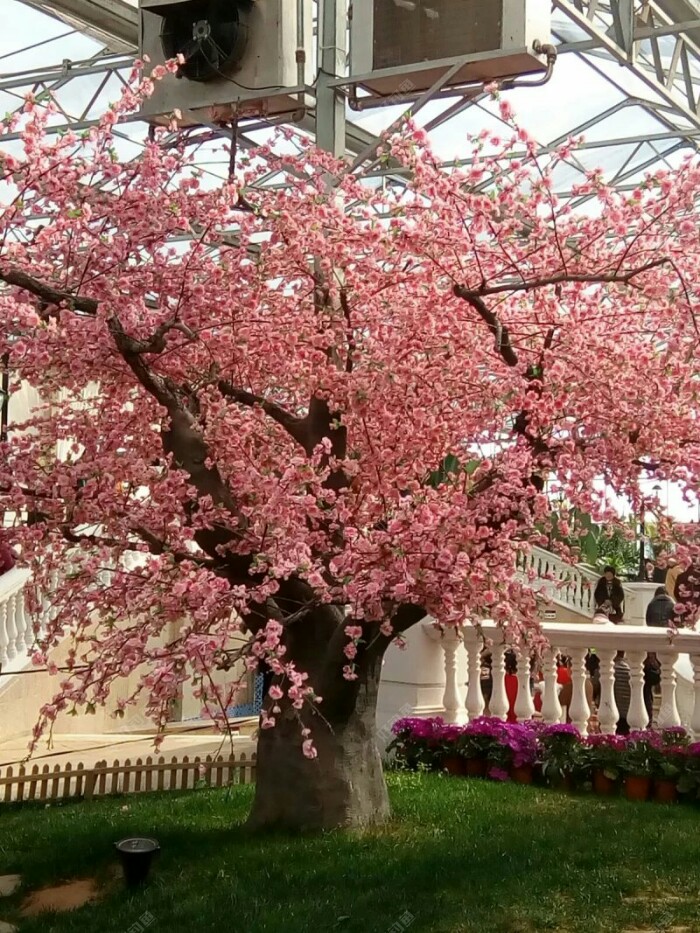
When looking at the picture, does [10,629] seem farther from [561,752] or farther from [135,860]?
[561,752]

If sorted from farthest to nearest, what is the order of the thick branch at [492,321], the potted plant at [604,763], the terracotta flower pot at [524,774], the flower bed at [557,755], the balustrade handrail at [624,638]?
the terracotta flower pot at [524,774], the balustrade handrail at [624,638], the potted plant at [604,763], the flower bed at [557,755], the thick branch at [492,321]

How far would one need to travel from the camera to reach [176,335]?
586 cm

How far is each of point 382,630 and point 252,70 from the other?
3.98m

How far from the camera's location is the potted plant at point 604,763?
7.00 metres

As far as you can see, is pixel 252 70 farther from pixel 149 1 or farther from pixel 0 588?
pixel 0 588

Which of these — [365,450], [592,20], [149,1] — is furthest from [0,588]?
[592,20]

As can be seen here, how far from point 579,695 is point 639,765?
2.74 ft

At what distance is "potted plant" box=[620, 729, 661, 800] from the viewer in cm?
686

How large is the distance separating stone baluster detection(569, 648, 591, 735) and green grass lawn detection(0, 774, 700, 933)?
73 centimetres

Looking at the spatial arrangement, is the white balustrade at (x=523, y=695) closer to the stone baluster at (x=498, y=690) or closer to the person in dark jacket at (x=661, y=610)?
the stone baluster at (x=498, y=690)

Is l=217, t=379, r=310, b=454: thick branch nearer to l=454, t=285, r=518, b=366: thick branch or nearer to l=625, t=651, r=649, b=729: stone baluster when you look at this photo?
l=454, t=285, r=518, b=366: thick branch

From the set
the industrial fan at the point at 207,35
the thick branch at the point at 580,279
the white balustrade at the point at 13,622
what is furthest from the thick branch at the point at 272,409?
the white balustrade at the point at 13,622

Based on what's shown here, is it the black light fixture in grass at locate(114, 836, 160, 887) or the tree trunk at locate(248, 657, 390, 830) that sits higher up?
the tree trunk at locate(248, 657, 390, 830)

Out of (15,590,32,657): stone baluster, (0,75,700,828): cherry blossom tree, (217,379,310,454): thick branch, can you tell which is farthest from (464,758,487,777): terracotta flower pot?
(15,590,32,657): stone baluster
